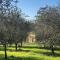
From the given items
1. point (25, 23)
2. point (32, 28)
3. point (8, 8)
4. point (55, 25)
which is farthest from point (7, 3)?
point (32, 28)

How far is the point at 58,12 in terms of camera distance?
3778cm

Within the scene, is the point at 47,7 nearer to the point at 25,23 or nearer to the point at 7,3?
the point at 25,23

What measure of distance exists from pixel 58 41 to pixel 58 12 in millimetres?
4964

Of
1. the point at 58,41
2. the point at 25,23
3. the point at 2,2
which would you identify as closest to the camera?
the point at 2,2

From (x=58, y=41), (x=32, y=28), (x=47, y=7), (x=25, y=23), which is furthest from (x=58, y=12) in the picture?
(x=32, y=28)

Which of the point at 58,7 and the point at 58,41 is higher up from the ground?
the point at 58,7

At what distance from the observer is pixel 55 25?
37031 millimetres

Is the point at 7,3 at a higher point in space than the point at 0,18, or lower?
higher

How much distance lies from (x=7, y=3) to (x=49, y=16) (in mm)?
16261

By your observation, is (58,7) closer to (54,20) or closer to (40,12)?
(54,20)

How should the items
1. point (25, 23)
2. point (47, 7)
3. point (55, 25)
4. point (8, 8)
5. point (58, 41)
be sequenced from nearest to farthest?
point (8, 8) → point (55, 25) → point (58, 41) → point (47, 7) → point (25, 23)

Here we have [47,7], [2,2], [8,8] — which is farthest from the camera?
[47,7]

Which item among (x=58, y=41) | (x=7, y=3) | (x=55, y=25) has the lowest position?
(x=58, y=41)

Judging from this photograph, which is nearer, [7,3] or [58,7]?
[7,3]
